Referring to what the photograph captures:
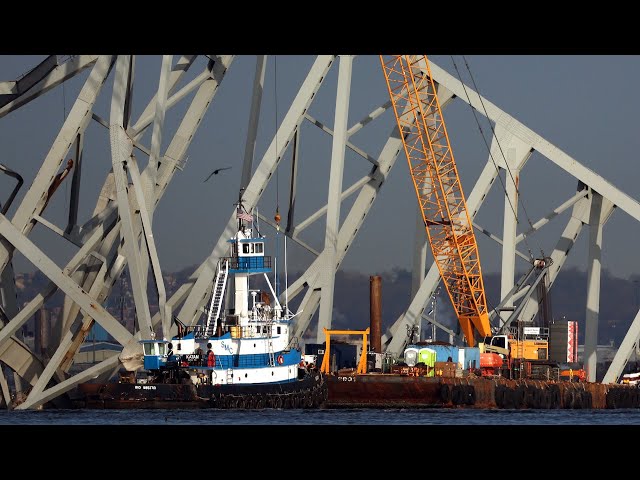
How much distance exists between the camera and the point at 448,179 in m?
79.9

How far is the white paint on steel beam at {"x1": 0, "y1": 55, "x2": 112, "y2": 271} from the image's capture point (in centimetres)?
5959

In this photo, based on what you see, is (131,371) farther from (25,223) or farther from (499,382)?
(499,382)

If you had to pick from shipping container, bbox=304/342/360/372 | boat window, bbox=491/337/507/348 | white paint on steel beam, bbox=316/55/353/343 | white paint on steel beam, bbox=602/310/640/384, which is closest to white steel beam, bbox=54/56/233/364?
white paint on steel beam, bbox=316/55/353/343

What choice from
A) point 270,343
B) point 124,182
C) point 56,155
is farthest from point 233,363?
point 56,155

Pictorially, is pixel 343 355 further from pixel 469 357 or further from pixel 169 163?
pixel 169 163

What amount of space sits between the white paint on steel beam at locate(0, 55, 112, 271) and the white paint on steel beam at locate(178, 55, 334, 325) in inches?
315

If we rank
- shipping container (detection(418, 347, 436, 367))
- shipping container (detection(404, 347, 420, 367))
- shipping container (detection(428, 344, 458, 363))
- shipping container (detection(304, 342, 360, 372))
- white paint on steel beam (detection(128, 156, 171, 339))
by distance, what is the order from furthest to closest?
shipping container (detection(304, 342, 360, 372)), shipping container (detection(428, 344, 458, 363)), shipping container (detection(418, 347, 436, 367)), shipping container (detection(404, 347, 420, 367)), white paint on steel beam (detection(128, 156, 171, 339))

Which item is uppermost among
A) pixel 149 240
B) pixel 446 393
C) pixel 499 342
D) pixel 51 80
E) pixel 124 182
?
pixel 51 80

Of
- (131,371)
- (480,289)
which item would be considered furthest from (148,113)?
(480,289)

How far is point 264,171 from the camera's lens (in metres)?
64.9

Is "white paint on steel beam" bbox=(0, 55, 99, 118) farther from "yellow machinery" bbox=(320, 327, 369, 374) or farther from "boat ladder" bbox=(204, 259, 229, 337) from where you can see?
"yellow machinery" bbox=(320, 327, 369, 374)

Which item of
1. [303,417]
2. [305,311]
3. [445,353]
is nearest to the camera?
[303,417]

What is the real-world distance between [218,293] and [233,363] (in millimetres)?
6758

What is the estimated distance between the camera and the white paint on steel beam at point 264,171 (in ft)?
206
